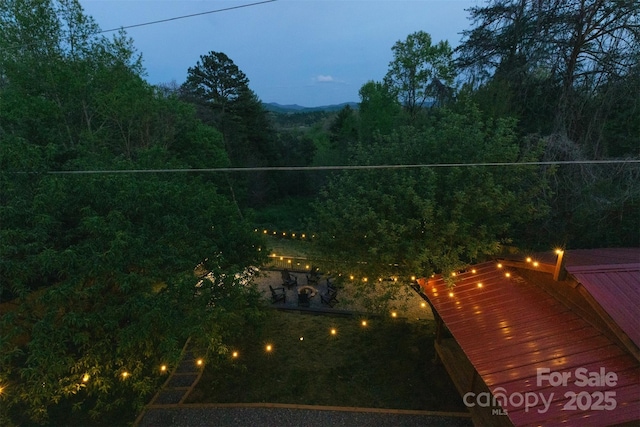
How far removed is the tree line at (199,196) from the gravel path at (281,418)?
0.89 m

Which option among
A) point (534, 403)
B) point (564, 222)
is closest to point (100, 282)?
point (534, 403)

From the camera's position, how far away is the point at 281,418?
6547 mm

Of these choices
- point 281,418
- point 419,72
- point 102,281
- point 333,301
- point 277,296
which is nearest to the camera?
point 102,281

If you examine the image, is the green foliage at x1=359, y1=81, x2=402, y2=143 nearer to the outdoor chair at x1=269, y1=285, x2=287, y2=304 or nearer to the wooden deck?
the outdoor chair at x1=269, y1=285, x2=287, y2=304

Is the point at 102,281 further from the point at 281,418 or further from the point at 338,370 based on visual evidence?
the point at 338,370

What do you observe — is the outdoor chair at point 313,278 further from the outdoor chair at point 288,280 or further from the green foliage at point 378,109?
the green foliage at point 378,109

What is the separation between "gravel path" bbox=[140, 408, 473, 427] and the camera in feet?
21.0

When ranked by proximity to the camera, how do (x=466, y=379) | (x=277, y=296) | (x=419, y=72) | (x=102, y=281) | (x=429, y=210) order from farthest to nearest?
(x=419, y=72) < (x=277, y=296) < (x=466, y=379) < (x=429, y=210) < (x=102, y=281)

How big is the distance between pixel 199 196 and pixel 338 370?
5.51m

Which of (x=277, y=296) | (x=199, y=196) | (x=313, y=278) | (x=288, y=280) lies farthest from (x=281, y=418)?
(x=313, y=278)

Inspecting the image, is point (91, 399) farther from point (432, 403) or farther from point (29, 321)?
point (432, 403)

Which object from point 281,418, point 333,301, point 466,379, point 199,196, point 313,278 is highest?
point 199,196

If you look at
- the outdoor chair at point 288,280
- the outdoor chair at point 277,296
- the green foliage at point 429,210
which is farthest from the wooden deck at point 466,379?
the outdoor chair at point 288,280

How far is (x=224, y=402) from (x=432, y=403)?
4.53 metres
